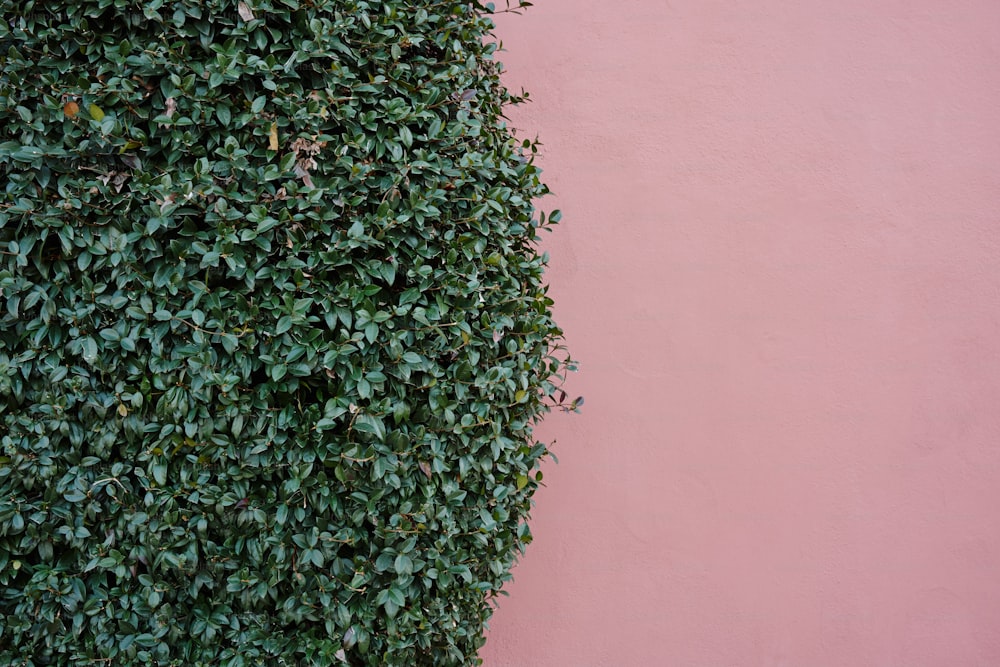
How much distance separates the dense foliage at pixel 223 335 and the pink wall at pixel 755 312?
3.19 feet

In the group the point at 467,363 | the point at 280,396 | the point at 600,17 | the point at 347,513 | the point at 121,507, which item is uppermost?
the point at 600,17

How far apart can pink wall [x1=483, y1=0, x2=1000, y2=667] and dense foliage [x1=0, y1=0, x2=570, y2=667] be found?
97 centimetres

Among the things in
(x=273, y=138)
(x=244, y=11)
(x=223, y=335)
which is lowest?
(x=223, y=335)

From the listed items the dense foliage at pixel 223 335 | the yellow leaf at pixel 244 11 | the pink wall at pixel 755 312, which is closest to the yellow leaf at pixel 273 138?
the dense foliage at pixel 223 335

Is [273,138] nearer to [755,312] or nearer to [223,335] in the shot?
[223,335]

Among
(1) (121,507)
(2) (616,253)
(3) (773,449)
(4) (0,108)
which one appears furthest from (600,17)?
(1) (121,507)

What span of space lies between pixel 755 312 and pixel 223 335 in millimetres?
2143

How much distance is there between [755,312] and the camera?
3004 mm

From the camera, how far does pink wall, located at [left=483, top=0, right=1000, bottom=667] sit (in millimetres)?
2967

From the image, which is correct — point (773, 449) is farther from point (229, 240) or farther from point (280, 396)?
point (229, 240)

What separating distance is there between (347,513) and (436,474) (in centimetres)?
28

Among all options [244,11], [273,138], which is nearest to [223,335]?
[273,138]

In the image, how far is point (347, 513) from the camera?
205 centimetres

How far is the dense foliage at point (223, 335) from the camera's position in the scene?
77.5 inches
